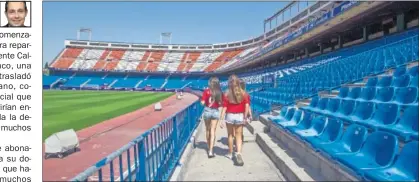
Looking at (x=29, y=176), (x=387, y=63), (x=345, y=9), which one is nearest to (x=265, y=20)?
(x=345, y=9)

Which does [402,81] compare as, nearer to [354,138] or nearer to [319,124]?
[319,124]

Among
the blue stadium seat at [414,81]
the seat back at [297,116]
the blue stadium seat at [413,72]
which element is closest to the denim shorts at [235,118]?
the seat back at [297,116]

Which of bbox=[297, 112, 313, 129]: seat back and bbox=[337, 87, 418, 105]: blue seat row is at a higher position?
bbox=[337, 87, 418, 105]: blue seat row

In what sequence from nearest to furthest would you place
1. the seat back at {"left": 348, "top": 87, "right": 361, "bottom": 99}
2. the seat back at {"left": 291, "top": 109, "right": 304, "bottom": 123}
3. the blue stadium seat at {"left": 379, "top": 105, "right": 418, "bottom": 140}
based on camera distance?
the blue stadium seat at {"left": 379, "top": 105, "right": 418, "bottom": 140} → the seat back at {"left": 291, "top": 109, "right": 304, "bottom": 123} → the seat back at {"left": 348, "top": 87, "right": 361, "bottom": 99}

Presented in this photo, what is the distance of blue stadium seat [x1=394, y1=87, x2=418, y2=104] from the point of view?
5231mm

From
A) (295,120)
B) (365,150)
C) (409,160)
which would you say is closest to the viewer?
(409,160)

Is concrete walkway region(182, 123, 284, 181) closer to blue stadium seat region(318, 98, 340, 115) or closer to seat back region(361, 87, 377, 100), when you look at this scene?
blue stadium seat region(318, 98, 340, 115)

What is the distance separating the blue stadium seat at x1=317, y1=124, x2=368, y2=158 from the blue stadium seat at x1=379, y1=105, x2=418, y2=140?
0.46 m

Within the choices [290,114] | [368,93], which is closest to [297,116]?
[290,114]

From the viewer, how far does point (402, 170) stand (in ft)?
10.6

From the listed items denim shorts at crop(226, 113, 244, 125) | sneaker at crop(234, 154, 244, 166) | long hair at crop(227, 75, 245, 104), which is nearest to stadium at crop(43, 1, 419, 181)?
sneaker at crop(234, 154, 244, 166)

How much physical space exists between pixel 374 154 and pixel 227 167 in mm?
2449

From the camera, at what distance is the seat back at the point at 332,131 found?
487cm

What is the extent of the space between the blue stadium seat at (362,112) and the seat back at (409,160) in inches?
86.5
